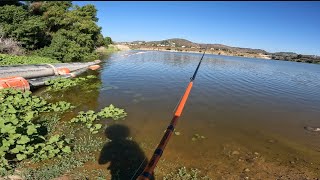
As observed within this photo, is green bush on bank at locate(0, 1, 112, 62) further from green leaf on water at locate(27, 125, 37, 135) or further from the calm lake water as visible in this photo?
green leaf on water at locate(27, 125, 37, 135)

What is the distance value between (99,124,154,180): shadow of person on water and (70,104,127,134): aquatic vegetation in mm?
649

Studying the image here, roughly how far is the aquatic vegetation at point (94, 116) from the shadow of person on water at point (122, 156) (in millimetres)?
649

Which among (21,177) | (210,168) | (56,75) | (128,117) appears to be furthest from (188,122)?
(56,75)

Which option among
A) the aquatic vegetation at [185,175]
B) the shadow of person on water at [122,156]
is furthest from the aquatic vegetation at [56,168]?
the aquatic vegetation at [185,175]

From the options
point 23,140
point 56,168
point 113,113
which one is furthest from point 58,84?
point 56,168

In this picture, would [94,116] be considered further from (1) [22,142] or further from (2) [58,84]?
(2) [58,84]

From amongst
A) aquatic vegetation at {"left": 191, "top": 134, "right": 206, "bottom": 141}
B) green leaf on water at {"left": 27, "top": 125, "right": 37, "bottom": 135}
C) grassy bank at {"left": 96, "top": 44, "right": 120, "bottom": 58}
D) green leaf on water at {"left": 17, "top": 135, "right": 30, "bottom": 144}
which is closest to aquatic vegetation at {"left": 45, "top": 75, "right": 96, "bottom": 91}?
green leaf on water at {"left": 27, "top": 125, "right": 37, "bottom": 135}

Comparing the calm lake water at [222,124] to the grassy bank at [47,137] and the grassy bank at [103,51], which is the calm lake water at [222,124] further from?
the grassy bank at [103,51]

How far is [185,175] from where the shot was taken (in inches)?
296

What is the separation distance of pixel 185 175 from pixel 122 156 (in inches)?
92.7

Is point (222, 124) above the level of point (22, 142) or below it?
below

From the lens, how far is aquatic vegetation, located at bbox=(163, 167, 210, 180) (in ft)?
24.3

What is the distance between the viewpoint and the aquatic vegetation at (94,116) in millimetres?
10555

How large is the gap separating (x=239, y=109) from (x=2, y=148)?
13192mm
